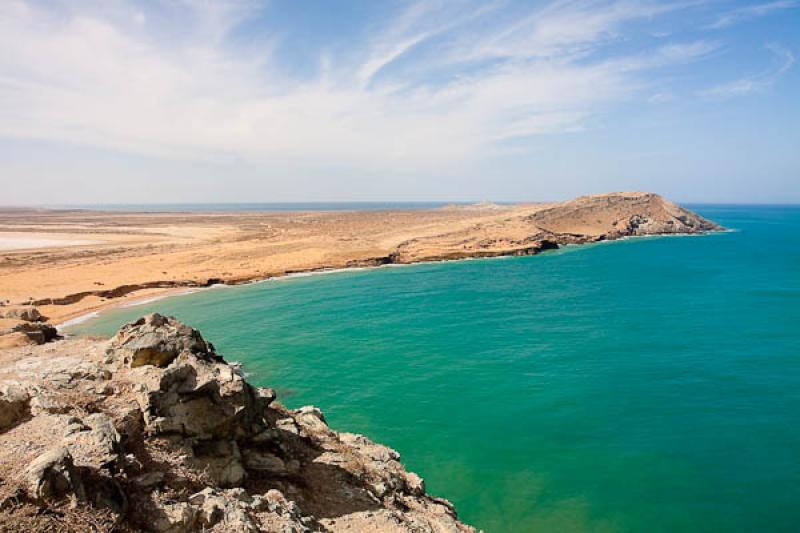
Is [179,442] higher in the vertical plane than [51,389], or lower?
lower

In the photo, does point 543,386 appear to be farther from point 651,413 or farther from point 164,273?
point 164,273

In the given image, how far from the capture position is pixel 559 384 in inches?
1032

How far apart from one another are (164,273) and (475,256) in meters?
50.1

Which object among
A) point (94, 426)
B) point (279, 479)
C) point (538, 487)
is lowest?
point (538, 487)

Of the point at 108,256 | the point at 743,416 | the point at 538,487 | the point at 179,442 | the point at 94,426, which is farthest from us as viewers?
the point at 108,256

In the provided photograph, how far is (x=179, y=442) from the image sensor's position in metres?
10.9

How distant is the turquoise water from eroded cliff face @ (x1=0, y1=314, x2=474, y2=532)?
5378 mm

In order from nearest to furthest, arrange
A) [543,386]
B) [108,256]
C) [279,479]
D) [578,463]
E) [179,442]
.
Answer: [179,442]
[279,479]
[578,463]
[543,386]
[108,256]

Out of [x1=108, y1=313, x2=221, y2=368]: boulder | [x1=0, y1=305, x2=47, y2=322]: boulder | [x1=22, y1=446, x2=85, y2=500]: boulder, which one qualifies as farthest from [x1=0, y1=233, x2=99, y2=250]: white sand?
[x1=22, y1=446, x2=85, y2=500]: boulder

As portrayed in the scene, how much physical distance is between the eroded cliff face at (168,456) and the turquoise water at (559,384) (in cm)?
538

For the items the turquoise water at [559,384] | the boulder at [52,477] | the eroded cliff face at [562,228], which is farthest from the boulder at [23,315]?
the eroded cliff face at [562,228]

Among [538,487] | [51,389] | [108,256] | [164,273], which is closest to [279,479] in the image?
[51,389]

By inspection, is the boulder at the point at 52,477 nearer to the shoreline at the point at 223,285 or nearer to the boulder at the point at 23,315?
the boulder at the point at 23,315

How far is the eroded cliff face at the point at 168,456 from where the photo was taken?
778cm
